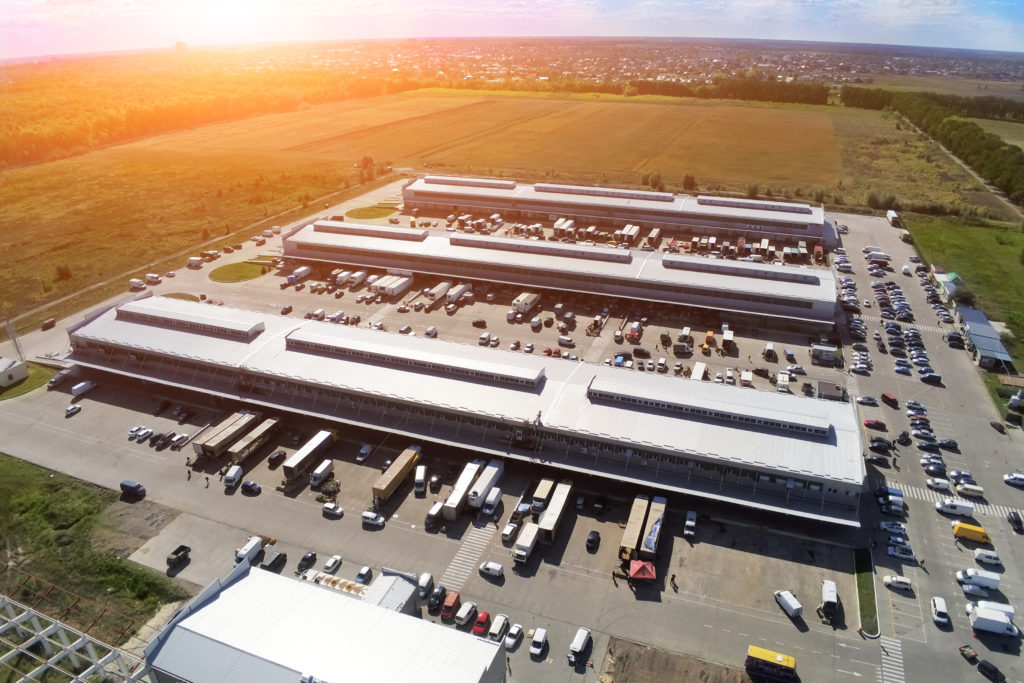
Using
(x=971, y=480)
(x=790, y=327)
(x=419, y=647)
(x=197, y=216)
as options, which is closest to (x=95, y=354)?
(x=419, y=647)

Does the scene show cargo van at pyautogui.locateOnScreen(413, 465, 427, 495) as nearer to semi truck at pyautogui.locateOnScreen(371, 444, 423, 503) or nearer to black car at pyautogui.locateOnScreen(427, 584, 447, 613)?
semi truck at pyautogui.locateOnScreen(371, 444, 423, 503)

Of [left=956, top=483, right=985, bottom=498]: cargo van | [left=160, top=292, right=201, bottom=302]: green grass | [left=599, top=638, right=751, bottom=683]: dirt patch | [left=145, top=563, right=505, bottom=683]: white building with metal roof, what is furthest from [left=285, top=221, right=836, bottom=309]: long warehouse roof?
[left=145, top=563, right=505, bottom=683]: white building with metal roof

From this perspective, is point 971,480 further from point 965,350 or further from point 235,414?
point 235,414

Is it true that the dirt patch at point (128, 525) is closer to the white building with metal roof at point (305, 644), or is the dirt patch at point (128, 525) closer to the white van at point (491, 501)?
the white building with metal roof at point (305, 644)

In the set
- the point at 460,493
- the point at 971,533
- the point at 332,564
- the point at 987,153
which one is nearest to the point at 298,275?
the point at 460,493

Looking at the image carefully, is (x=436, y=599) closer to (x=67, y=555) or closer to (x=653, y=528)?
(x=653, y=528)
